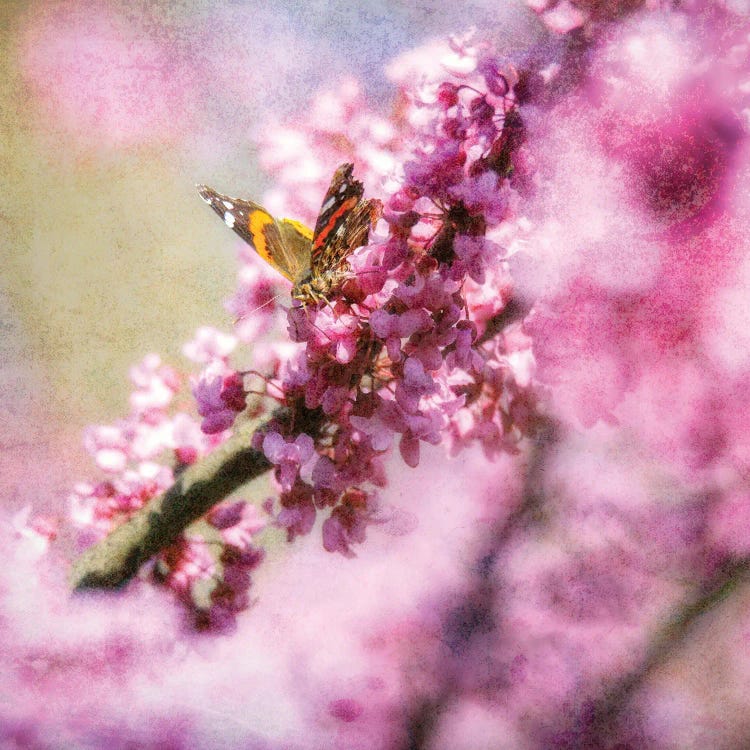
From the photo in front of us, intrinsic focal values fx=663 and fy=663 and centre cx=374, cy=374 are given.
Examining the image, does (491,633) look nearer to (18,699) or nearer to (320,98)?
(18,699)

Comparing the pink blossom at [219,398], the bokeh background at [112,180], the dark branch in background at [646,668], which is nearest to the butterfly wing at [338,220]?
the pink blossom at [219,398]

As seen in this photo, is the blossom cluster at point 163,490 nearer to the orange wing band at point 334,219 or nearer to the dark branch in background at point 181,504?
the dark branch in background at point 181,504

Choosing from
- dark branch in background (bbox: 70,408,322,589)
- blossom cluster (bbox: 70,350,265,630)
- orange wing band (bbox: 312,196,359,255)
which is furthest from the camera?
blossom cluster (bbox: 70,350,265,630)

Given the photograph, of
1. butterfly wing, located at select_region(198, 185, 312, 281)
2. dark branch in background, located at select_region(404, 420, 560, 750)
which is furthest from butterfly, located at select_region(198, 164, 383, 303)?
dark branch in background, located at select_region(404, 420, 560, 750)

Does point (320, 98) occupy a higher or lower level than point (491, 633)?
higher

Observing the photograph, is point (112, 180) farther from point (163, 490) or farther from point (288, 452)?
point (288, 452)

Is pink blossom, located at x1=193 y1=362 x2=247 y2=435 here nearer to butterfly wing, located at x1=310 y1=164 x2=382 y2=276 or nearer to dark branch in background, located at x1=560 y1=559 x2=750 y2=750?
butterfly wing, located at x1=310 y1=164 x2=382 y2=276

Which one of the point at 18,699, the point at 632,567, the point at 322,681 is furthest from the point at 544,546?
the point at 18,699
